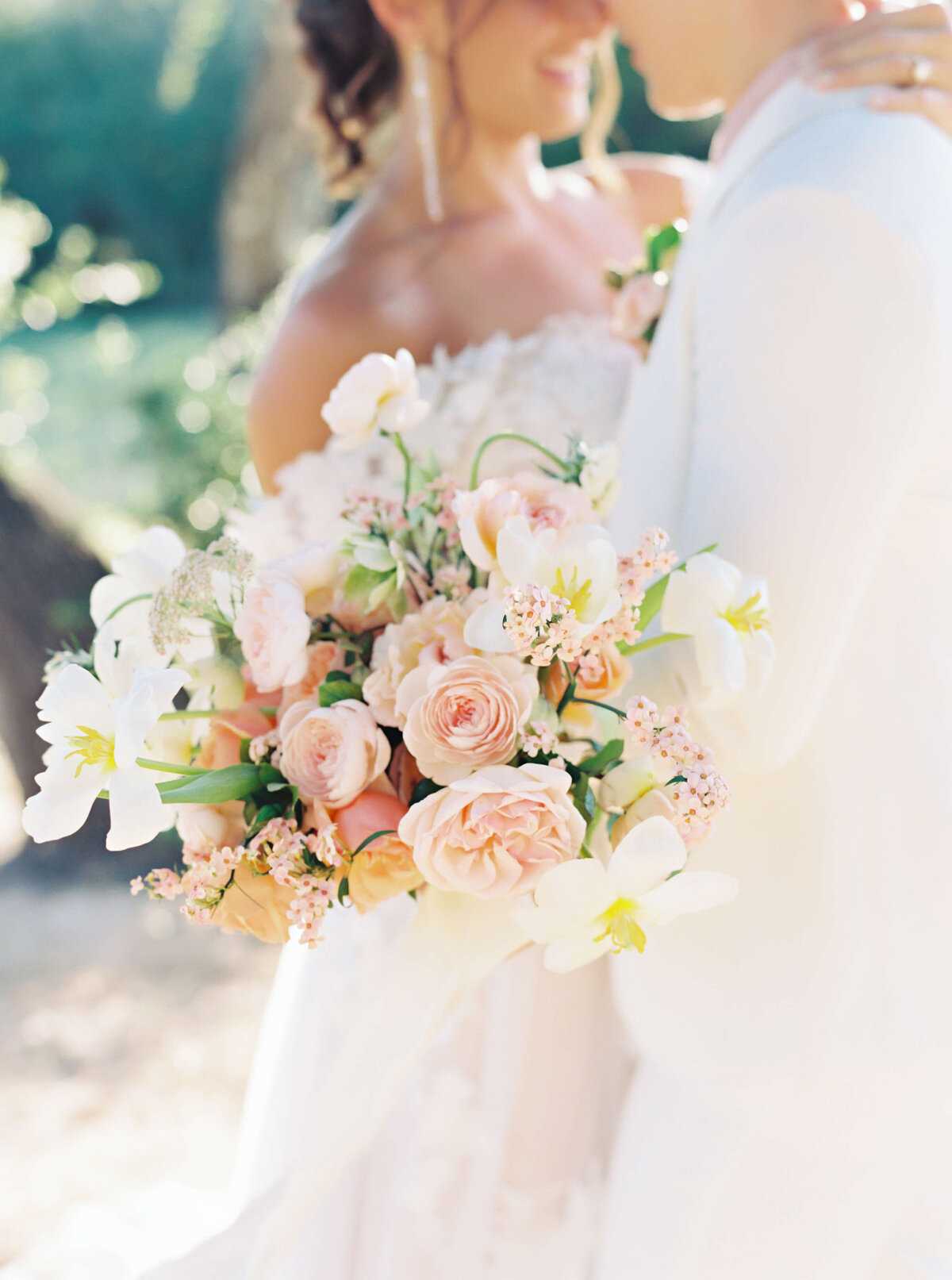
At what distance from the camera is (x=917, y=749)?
1.32 metres

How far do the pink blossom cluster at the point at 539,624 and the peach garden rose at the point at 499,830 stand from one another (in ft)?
0.32

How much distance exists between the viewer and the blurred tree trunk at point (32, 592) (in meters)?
4.86

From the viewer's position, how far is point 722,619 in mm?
994

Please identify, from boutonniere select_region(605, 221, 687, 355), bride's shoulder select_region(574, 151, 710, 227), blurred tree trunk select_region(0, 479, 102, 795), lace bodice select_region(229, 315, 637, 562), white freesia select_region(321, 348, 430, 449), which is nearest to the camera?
white freesia select_region(321, 348, 430, 449)

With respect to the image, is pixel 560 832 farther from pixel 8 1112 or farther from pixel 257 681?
pixel 8 1112

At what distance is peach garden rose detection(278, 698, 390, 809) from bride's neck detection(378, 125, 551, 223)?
1526 millimetres

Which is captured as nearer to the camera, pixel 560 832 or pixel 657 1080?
pixel 560 832

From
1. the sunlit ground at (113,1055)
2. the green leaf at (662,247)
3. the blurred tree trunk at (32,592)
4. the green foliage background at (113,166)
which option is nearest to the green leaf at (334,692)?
the green leaf at (662,247)

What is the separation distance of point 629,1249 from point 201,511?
15.5 ft

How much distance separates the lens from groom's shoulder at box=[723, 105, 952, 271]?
1144mm

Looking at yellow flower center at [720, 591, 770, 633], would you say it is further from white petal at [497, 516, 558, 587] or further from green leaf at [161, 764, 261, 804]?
green leaf at [161, 764, 261, 804]

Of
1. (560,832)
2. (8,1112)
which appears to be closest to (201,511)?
(8,1112)

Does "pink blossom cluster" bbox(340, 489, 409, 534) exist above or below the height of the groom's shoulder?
below

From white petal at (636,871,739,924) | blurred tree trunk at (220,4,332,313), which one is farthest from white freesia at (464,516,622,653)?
blurred tree trunk at (220,4,332,313)
